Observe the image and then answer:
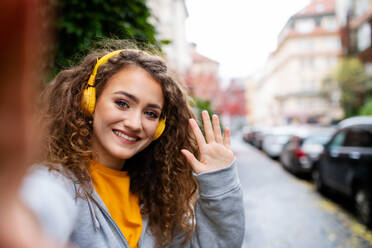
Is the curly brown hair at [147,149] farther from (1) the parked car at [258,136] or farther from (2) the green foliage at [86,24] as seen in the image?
(1) the parked car at [258,136]

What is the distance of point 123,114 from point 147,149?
1.53 feet

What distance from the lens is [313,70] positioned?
52.6 metres

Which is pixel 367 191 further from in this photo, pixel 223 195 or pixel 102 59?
pixel 102 59

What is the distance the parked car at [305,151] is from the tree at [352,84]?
1818 centimetres

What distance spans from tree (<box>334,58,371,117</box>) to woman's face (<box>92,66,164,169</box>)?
27.8 meters

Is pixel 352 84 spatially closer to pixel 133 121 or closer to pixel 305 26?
pixel 133 121

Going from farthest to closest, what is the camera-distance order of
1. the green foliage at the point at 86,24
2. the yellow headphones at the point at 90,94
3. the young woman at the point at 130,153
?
the green foliage at the point at 86,24, the yellow headphones at the point at 90,94, the young woman at the point at 130,153

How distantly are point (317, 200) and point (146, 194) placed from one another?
6670 millimetres

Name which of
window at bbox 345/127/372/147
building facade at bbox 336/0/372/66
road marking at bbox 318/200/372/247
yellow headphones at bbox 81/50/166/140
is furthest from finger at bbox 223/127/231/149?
building facade at bbox 336/0/372/66

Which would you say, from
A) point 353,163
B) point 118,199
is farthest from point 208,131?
point 353,163

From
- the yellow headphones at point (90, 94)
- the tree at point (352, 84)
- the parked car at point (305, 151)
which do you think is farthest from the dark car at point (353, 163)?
the tree at point (352, 84)

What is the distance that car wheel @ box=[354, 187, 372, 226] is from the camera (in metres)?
5.05

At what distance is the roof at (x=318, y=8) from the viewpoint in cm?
5248

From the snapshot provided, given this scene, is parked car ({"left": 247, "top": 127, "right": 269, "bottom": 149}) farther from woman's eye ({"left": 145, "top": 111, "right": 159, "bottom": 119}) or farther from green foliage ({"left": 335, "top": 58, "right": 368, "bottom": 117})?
woman's eye ({"left": 145, "top": 111, "right": 159, "bottom": 119})
